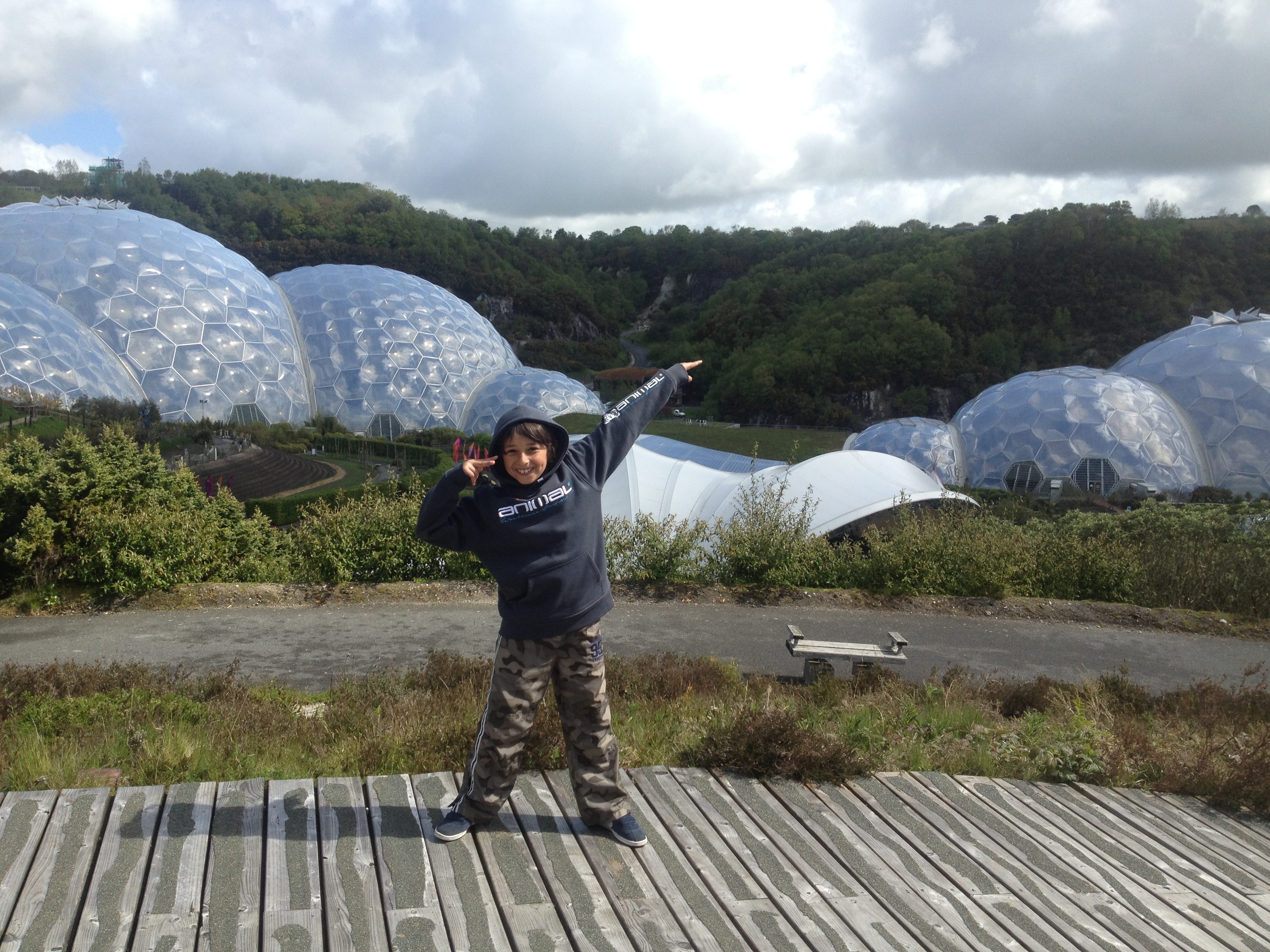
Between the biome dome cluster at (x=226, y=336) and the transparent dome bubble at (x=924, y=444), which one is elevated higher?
the biome dome cluster at (x=226, y=336)

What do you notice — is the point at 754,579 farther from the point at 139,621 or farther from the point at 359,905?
the point at 359,905

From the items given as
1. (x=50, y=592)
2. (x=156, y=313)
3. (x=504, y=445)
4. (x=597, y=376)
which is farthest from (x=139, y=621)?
(x=597, y=376)

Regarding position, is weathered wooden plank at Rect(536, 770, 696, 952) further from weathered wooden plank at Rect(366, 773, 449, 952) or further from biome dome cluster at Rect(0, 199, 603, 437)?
biome dome cluster at Rect(0, 199, 603, 437)

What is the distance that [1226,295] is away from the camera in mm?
47719

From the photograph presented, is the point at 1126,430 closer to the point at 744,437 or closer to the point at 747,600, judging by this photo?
the point at 744,437

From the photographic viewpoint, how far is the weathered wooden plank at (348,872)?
8.09 feet

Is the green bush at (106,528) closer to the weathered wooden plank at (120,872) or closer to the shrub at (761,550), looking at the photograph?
the shrub at (761,550)

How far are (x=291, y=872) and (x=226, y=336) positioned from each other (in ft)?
98.0

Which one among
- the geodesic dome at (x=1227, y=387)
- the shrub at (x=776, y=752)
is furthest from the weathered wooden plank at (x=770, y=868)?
the geodesic dome at (x=1227, y=387)

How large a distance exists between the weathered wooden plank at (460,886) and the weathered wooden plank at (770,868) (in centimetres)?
88

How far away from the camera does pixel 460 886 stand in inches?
108

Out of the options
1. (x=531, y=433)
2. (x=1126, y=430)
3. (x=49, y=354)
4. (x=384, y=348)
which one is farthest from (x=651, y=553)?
(x=384, y=348)

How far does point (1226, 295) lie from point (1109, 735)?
53.5 m

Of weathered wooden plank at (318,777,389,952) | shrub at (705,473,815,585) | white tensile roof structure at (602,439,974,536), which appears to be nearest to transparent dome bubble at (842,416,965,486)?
white tensile roof structure at (602,439,974,536)
